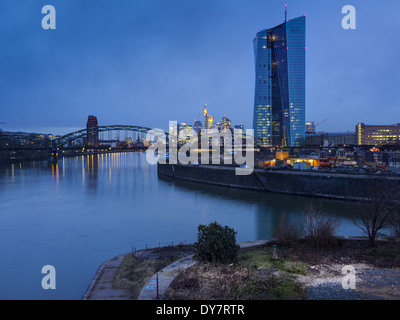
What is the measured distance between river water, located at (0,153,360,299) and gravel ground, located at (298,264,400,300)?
6353 millimetres

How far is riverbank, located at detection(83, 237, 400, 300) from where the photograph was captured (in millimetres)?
6211

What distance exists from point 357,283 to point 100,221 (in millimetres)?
15003

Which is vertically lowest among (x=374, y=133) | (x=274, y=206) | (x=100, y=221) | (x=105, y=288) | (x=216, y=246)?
(x=100, y=221)

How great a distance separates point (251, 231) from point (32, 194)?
21820 millimetres

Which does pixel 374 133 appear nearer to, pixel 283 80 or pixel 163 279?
pixel 283 80

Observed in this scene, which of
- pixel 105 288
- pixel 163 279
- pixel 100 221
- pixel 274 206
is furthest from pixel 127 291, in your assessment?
pixel 274 206

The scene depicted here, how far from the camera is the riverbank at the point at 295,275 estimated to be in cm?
621

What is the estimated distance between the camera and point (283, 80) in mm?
85750

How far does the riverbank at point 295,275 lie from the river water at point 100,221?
3.04 meters

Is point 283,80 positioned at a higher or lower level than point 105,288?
higher

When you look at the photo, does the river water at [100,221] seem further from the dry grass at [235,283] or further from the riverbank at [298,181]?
the dry grass at [235,283]

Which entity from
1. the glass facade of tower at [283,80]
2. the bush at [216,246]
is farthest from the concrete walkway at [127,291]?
the glass facade of tower at [283,80]

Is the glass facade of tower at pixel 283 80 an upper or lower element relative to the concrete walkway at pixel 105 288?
upper

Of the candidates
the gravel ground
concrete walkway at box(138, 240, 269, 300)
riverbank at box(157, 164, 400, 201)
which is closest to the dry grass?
concrete walkway at box(138, 240, 269, 300)
